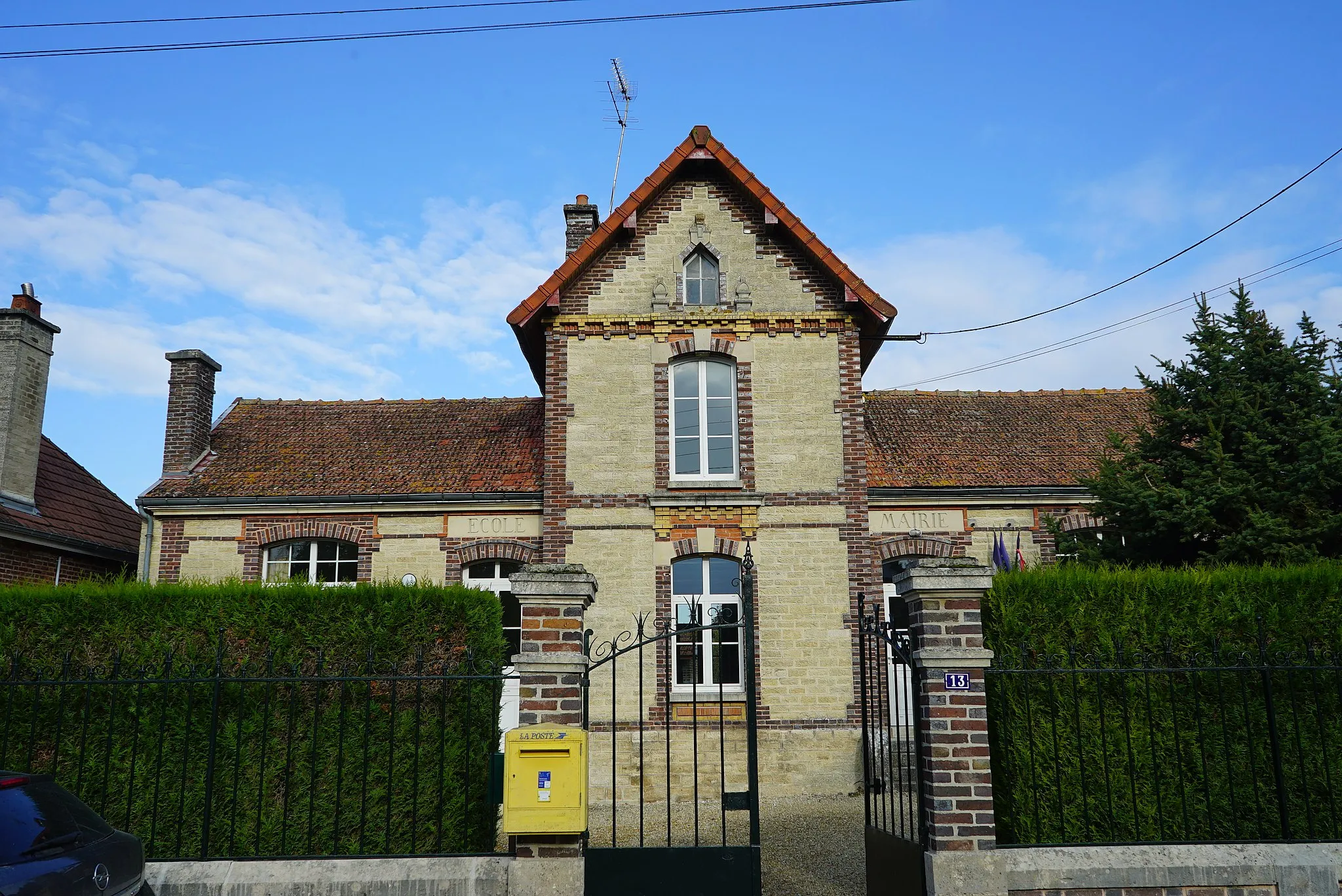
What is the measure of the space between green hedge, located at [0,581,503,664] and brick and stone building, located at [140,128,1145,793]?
544cm

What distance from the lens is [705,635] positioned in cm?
1285

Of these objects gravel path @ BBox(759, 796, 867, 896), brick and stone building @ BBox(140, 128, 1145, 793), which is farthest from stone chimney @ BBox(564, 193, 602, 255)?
gravel path @ BBox(759, 796, 867, 896)

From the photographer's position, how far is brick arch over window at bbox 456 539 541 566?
556 inches

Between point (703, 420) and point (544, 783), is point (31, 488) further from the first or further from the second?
point (544, 783)

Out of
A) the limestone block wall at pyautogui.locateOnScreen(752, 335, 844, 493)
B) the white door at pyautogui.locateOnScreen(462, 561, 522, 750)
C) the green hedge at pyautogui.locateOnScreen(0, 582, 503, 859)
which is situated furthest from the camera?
the white door at pyautogui.locateOnScreen(462, 561, 522, 750)

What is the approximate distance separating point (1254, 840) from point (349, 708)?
6340 millimetres

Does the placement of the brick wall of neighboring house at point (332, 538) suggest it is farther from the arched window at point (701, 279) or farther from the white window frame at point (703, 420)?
the arched window at point (701, 279)

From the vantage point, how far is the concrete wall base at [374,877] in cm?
583

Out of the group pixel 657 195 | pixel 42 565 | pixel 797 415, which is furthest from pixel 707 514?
pixel 42 565

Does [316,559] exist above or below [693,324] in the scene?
below

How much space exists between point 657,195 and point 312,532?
7.31m

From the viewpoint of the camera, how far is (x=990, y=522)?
14555 mm

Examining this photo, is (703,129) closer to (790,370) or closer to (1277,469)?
(790,370)

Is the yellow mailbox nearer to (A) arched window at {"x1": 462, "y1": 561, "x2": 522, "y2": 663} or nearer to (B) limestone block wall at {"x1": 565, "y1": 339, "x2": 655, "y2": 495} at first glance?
(B) limestone block wall at {"x1": 565, "y1": 339, "x2": 655, "y2": 495}
